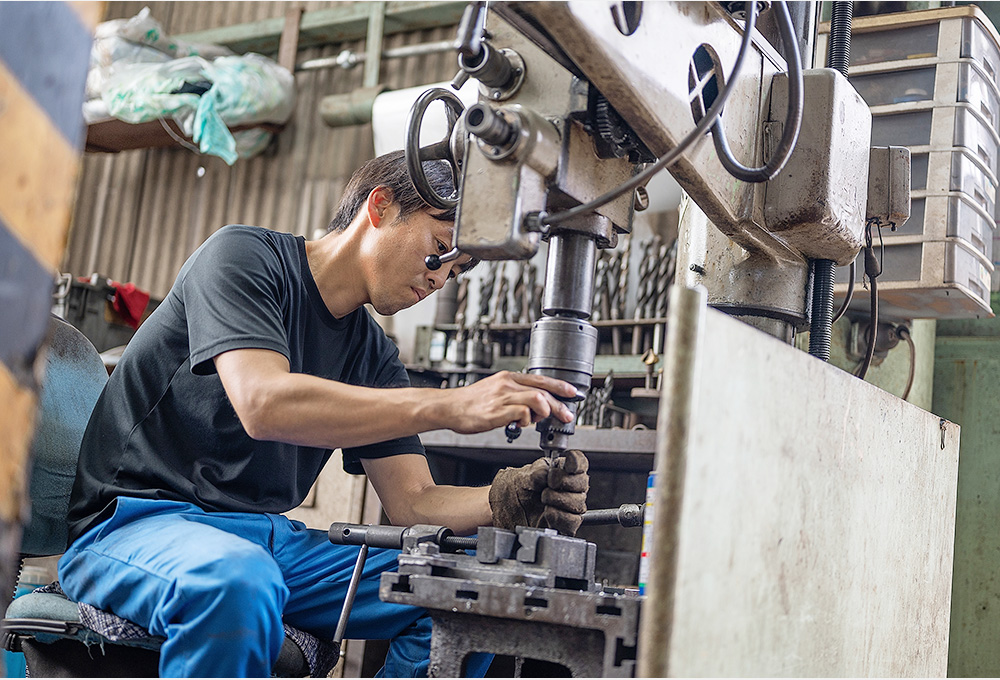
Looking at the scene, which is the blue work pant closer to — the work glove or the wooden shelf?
the work glove

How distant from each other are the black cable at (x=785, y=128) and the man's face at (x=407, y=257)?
588 millimetres

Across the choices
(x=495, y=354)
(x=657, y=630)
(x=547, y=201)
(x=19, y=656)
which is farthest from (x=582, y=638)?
(x=495, y=354)

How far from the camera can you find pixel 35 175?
745mm

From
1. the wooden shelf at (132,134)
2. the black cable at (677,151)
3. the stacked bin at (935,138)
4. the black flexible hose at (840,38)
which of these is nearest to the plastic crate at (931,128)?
the stacked bin at (935,138)

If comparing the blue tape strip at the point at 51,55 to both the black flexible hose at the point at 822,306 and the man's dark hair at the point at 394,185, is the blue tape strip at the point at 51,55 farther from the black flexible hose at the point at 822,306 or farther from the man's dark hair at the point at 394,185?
the black flexible hose at the point at 822,306

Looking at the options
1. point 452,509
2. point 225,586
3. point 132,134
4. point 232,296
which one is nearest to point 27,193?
point 225,586

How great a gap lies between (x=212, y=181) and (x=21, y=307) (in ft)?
15.2

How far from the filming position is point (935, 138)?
7.28 ft

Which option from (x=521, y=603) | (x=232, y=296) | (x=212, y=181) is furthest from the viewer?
(x=212, y=181)

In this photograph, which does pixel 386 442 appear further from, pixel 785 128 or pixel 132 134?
pixel 132 134

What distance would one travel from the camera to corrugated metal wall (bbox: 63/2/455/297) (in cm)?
467

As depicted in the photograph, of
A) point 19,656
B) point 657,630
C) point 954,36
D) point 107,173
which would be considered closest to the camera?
point 657,630

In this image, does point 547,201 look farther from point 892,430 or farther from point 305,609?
point 305,609

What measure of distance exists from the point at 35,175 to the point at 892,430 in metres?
1.18
